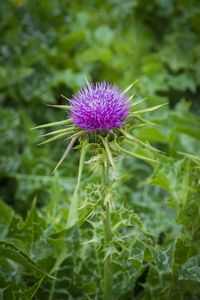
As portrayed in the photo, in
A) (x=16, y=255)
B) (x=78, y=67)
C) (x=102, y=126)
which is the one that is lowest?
(x=16, y=255)

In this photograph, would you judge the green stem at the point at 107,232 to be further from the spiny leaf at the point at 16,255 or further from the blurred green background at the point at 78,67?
the blurred green background at the point at 78,67

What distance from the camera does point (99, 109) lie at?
1259 millimetres

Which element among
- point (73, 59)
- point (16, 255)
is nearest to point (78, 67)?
point (73, 59)

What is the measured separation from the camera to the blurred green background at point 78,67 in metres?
2.32

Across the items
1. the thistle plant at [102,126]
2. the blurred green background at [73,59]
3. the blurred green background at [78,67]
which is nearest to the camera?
the thistle plant at [102,126]

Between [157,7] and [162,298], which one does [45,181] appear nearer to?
[162,298]

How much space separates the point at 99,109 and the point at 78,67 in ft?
5.45

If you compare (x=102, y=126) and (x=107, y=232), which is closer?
(x=102, y=126)

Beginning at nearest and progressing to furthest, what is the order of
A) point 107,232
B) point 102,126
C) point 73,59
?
1. point 102,126
2. point 107,232
3. point 73,59

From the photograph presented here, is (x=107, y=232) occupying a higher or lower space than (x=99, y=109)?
lower

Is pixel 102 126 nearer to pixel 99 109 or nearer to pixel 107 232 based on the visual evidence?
pixel 99 109

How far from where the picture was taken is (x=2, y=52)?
2.76 m

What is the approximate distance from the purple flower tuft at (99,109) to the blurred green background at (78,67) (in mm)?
870

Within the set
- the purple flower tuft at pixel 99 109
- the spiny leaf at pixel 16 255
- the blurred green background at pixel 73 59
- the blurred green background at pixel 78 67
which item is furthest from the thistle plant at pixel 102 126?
the blurred green background at pixel 73 59
